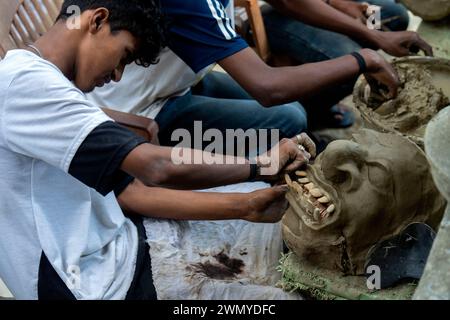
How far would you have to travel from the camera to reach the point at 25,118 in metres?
1.68

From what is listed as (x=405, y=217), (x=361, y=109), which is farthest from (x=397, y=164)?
(x=361, y=109)

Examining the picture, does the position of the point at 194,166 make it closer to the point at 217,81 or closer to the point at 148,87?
the point at 148,87

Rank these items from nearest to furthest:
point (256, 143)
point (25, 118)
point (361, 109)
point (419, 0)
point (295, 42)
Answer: point (25, 118)
point (361, 109)
point (256, 143)
point (419, 0)
point (295, 42)

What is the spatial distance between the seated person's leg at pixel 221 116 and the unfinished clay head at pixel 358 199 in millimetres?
814

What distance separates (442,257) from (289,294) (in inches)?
30.3

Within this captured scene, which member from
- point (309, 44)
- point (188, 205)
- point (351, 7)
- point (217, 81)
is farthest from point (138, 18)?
point (351, 7)

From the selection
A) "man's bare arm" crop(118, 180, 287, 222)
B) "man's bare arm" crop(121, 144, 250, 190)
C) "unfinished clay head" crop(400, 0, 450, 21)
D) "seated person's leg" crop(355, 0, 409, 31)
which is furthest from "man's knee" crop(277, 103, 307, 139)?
"seated person's leg" crop(355, 0, 409, 31)

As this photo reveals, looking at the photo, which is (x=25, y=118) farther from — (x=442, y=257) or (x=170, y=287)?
(x=442, y=257)

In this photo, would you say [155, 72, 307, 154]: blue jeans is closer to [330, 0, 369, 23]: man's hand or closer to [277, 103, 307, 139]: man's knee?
[277, 103, 307, 139]: man's knee

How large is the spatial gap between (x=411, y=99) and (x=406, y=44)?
36cm

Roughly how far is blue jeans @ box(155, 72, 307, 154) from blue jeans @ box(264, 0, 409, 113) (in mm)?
544

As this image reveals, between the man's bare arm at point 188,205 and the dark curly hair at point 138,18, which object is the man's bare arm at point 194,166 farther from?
the dark curly hair at point 138,18

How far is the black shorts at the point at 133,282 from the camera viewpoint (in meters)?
1.88

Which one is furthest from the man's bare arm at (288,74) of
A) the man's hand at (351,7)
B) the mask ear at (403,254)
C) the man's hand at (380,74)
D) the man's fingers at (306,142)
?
the man's hand at (351,7)
